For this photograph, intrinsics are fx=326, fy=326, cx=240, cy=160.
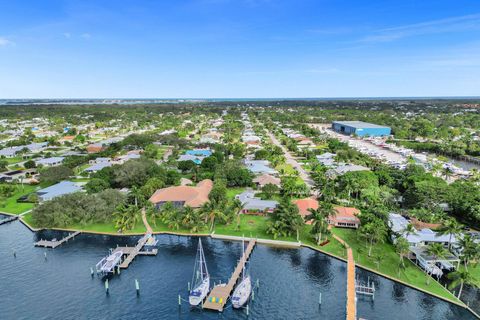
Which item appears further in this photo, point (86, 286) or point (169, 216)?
point (169, 216)

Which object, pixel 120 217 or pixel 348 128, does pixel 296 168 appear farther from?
pixel 348 128

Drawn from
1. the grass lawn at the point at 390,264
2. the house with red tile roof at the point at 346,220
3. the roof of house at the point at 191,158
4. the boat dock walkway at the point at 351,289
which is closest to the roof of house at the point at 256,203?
the house with red tile roof at the point at 346,220

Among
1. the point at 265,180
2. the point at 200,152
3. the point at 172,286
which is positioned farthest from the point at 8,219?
the point at 200,152

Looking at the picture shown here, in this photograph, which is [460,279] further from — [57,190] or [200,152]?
[200,152]

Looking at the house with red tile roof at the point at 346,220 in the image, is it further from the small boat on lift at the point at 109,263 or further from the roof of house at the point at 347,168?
the small boat on lift at the point at 109,263

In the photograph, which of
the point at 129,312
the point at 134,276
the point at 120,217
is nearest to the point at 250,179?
the point at 120,217

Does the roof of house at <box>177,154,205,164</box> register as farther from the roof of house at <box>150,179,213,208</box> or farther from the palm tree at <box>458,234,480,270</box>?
the palm tree at <box>458,234,480,270</box>
